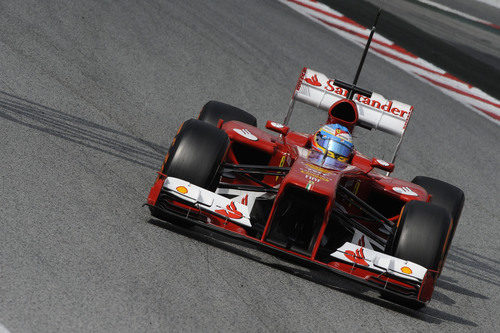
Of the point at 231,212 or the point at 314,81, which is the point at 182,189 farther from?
the point at 314,81

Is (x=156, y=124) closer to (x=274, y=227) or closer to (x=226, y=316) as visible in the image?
(x=274, y=227)

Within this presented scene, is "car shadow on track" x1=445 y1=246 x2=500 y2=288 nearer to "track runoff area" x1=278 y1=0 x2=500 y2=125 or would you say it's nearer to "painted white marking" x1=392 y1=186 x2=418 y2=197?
"painted white marking" x1=392 y1=186 x2=418 y2=197

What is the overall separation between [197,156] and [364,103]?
A: 2.98m

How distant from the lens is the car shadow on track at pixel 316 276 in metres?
7.21

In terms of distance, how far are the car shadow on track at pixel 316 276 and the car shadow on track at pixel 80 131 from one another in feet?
6.84

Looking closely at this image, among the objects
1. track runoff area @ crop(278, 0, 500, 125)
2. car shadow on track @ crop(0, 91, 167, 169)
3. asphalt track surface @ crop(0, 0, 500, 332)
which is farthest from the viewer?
track runoff area @ crop(278, 0, 500, 125)

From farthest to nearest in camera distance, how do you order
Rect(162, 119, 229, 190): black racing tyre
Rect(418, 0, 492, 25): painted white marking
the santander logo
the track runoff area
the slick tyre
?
Rect(418, 0, 492, 25): painted white marking → the track runoff area → the santander logo → the slick tyre → Rect(162, 119, 229, 190): black racing tyre

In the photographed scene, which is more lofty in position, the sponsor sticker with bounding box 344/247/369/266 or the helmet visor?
the helmet visor

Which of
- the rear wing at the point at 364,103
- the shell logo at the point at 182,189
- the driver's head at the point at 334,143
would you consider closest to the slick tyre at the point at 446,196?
the rear wing at the point at 364,103

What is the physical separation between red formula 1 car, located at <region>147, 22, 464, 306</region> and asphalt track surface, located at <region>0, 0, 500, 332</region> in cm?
25

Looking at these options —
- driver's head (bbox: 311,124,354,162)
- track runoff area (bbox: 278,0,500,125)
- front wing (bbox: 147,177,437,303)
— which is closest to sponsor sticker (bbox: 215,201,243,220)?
front wing (bbox: 147,177,437,303)

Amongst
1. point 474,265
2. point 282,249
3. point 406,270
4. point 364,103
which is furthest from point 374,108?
point 282,249

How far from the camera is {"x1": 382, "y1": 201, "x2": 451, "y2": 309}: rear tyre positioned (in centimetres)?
709

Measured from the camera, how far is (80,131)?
970cm
